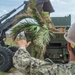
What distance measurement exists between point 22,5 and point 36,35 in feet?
10.3

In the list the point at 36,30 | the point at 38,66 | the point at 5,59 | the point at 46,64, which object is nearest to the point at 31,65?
the point at 38,66

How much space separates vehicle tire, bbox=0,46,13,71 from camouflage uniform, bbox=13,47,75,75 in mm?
9132

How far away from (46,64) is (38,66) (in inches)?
5.0

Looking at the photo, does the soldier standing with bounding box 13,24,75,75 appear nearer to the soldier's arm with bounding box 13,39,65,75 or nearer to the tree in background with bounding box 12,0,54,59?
the soldier's arm with bounding box 13,39,65,75

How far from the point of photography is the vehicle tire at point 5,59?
13.2m

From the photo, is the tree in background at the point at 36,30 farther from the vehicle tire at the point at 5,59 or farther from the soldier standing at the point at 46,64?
the soldier standing at the point at 46,64

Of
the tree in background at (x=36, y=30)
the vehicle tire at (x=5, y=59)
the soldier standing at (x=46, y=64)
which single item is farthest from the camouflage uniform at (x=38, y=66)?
the vehicle tire at (x=5, y=59)

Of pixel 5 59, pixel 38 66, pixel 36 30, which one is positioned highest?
pixel 36 30

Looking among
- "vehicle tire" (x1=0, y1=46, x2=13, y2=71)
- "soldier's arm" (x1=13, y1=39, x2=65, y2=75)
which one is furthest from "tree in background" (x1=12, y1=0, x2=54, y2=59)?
"soldier's arm" (x1=13, y1=39, x2=65, y2=75)

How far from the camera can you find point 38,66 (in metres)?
3.89

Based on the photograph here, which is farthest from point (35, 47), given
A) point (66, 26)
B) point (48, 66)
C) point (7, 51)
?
point (48, 66)

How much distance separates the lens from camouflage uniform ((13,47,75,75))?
3.66 meters

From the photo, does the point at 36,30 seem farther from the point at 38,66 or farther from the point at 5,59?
the point at 38,66

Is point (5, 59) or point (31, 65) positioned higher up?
point (31, 65)
